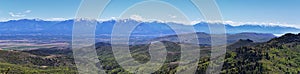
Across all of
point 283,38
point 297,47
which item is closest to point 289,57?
point 297,47

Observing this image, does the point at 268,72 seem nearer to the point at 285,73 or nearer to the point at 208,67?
the point at 285,73

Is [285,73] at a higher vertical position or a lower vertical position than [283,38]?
lower

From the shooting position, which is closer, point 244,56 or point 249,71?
point 249,71

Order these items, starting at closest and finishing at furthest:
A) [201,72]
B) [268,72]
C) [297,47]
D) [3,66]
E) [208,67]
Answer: [268,72]
[201,72]
[208,67]
[297,47]
[3,66]

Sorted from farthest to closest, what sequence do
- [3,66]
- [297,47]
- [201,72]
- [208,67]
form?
[3,66]
[297,47]
[208,67]
[201,72]

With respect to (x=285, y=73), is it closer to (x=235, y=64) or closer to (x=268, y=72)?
(x=268, y=72)

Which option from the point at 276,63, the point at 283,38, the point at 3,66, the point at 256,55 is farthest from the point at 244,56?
the point at 3,66

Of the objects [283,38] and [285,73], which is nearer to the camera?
[285,73]

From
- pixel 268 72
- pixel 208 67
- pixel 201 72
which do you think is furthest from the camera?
pixel 208 67

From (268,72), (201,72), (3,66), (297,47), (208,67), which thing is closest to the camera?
(268,72)
